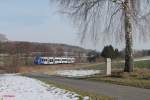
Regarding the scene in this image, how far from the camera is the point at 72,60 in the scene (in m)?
101

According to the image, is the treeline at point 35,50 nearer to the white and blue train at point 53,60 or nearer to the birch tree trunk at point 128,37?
the white and blue train at point 53,60

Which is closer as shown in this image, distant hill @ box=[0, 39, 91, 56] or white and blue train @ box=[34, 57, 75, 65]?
white and blue train @ box=[34, 57, 75, 65]

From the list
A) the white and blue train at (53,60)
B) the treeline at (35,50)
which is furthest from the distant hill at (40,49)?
the white and blue train at (53,60)

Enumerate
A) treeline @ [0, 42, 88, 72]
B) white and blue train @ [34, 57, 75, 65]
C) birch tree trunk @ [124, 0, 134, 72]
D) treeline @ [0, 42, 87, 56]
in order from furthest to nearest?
treeline @ [0, 42, 87, 56] → treeline @ [0, 42, 88, 72] → white and blue train @ [34, 57, 75, 65] → birch tree trunk @ [124, 0, 134, 72]

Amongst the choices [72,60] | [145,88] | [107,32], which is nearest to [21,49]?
[72,60]

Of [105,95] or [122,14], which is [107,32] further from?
[105,95]

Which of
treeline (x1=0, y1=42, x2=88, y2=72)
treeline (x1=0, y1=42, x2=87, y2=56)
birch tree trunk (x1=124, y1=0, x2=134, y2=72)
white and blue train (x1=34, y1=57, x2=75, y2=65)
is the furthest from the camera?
treeline (x1=0, y1=42, x2=87, y2=56)

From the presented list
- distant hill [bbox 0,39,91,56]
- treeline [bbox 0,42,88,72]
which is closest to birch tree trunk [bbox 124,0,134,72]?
treeline [bbox 0,42,88,72]

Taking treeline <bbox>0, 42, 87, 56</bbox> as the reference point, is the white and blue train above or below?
below

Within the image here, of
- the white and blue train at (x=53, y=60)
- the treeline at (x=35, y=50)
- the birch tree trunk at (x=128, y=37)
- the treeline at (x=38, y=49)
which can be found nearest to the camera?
the birch tree trunk at (x=128, y=37)

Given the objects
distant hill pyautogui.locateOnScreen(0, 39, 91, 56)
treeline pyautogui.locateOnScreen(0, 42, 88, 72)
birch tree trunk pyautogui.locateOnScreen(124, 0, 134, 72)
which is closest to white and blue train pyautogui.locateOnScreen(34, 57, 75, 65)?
treeline pyautogui.locateOnScreen(0, 42, 88, 72)

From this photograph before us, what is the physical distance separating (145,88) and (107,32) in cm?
1145

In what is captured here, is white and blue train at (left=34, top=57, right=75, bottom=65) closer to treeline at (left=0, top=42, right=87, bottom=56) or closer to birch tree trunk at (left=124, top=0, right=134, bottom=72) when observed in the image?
treeline at (left=0, top=42, right=87, bottom=56)

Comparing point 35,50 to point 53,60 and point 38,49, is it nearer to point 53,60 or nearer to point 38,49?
point 38,49
